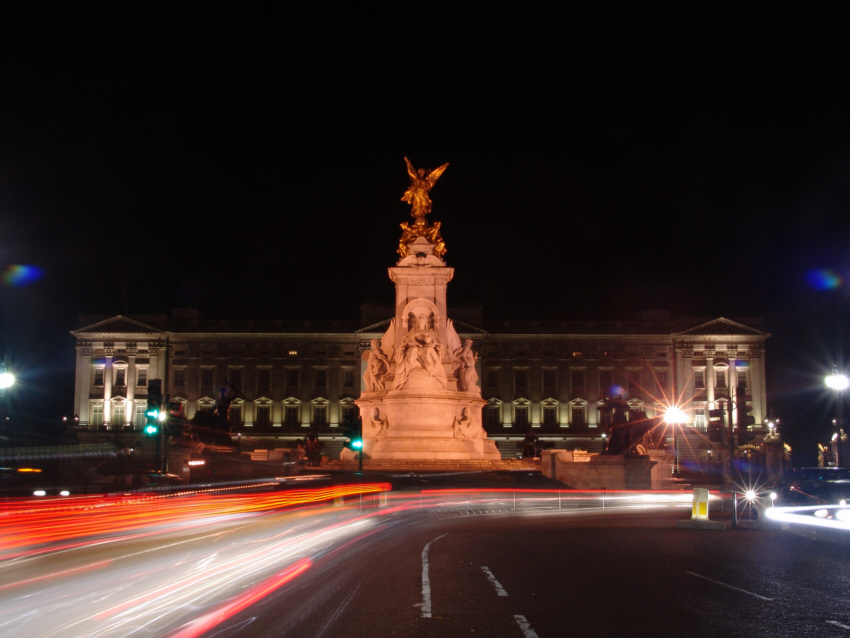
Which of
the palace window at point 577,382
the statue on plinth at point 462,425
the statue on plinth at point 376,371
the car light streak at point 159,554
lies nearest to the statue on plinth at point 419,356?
the statue on plinth at point 376,371

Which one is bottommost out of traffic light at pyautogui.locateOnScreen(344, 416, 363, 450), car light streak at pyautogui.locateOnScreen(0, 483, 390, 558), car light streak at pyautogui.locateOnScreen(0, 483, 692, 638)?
car light streak at pyautogui.locateOnScreen(0, 483, 692, 638)

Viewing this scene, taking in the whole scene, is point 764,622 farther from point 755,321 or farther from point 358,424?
point 755,321

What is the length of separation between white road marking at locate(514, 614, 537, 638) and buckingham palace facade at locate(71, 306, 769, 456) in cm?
9791

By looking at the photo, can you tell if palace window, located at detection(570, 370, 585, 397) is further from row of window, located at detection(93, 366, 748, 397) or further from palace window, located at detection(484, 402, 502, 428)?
palace window, located at detection(484, 402, 502, 428)

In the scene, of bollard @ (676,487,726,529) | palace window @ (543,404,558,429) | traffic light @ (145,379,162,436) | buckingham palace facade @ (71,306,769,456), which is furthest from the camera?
palace window @ (543,404,558,429)

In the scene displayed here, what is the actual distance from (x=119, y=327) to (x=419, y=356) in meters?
75.6

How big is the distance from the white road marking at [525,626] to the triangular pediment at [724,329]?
105 metres

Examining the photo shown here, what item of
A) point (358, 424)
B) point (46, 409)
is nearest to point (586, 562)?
point (358, 424)

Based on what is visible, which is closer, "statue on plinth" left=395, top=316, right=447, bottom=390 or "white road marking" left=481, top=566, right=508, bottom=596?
"white road marking" left=481, top=566, right=508, bottom=596

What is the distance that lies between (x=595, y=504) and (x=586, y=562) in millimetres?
17061

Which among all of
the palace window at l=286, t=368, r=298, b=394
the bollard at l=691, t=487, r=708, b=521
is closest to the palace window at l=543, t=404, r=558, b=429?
the palace window at l=286, t=368, r=298, b=394

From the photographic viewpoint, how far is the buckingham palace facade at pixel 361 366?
10900 centimetres

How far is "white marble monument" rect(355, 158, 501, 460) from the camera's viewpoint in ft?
140

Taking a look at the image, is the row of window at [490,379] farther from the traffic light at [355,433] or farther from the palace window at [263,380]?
the traffic light at [355,433]
